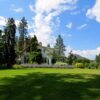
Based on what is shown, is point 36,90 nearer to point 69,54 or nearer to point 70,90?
point 70,90

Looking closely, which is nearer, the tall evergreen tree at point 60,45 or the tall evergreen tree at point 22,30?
the tall evergreen tree at point 22,30

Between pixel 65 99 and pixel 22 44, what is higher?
pixel 22 44

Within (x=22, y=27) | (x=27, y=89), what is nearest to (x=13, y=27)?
(x=22, y=27)

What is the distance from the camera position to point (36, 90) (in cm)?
1389

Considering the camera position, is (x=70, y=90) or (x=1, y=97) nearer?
(x=1, y=97)

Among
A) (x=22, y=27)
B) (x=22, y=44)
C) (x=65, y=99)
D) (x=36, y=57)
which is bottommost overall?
(x=65, y=99)

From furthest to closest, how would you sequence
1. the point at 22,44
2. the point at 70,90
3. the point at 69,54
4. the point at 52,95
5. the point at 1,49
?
1. the point at 22,44
2. the point at 69,54
3. the point at 1,49
4. the point at 70,90
5. the point at 52,95

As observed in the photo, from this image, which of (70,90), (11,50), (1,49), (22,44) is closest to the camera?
(70,90)

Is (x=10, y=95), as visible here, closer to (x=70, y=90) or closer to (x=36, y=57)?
(x=70, y=90)

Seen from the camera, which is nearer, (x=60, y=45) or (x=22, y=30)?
(x=22, y=30)

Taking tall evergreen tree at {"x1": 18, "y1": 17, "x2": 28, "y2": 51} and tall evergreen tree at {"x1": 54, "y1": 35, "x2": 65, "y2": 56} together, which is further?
tall evergreen tree at {"x1": 54, "y1": 35, "x2": 65, "y2": 56}

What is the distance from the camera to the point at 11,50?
5697 cm

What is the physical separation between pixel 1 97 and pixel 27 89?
220cm

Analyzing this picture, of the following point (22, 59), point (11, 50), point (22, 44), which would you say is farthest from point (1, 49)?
point (22, 44)
